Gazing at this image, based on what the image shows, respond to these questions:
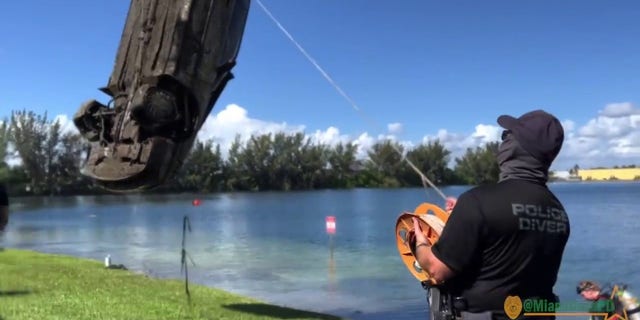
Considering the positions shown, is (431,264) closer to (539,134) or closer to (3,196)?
(539,134)

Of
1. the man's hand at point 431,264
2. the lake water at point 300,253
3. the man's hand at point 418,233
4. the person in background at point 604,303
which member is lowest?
the lake water at point 300,253

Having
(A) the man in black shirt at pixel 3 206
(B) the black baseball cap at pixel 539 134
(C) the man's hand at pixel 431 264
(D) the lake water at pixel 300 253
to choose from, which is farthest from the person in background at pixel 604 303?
(A) the man in black shirt at pixel 3 206

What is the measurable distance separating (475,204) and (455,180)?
76.2 meters

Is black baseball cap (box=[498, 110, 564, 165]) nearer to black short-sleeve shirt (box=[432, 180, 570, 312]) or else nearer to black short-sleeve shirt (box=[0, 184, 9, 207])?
black short-sleeve shirt (box=[432, 180, 570, 312])

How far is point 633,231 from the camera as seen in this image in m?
38.8

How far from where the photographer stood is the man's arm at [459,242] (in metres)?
2.54

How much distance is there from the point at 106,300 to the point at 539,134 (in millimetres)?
9715

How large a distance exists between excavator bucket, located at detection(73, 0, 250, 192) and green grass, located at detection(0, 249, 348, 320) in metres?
4.43

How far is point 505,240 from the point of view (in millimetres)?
2584

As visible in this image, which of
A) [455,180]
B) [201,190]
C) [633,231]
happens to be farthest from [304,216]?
[201,190]

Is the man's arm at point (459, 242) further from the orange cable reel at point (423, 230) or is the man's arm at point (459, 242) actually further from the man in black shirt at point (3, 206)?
the man in black shirt at point (3, 206)

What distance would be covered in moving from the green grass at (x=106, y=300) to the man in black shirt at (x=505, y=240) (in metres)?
5.26

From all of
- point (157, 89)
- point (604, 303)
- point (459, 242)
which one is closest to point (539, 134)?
point (459, 242)

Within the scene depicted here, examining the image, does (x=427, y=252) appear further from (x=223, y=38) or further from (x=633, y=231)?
(x=633, y=231)
